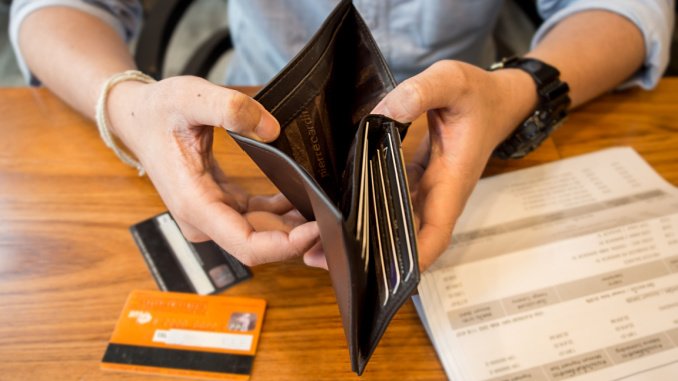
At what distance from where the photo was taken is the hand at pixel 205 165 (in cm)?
38

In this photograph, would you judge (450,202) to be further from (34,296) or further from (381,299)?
(34,296)

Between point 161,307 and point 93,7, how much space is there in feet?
1.65

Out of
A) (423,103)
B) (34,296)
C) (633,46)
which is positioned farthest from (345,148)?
(633,46)

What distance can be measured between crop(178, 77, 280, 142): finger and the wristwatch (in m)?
0.34

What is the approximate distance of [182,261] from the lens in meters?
0.53

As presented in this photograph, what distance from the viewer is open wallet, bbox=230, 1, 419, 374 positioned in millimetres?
311

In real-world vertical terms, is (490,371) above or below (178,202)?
below

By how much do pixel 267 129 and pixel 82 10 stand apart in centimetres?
52

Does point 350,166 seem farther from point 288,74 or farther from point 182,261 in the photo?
point 182,261

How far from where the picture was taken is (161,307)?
49cm

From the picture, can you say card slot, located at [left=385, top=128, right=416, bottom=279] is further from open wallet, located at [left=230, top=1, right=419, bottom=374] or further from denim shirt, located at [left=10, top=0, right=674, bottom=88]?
denim shirt, located at [left=10, top=0, right=674, bottom=88]

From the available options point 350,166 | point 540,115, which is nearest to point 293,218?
point 350,166

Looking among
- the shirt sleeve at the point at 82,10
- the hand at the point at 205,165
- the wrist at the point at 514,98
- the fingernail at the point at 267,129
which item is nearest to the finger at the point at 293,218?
the hand at the point at 205,165

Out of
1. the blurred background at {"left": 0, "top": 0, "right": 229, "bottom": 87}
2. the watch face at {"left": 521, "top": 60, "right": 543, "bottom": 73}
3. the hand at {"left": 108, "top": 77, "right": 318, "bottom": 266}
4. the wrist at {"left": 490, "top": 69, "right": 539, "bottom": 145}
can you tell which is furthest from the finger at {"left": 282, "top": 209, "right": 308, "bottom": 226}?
the blurred background at {"left": 0, "top": 0, "right": 229, "bottom": 87}
